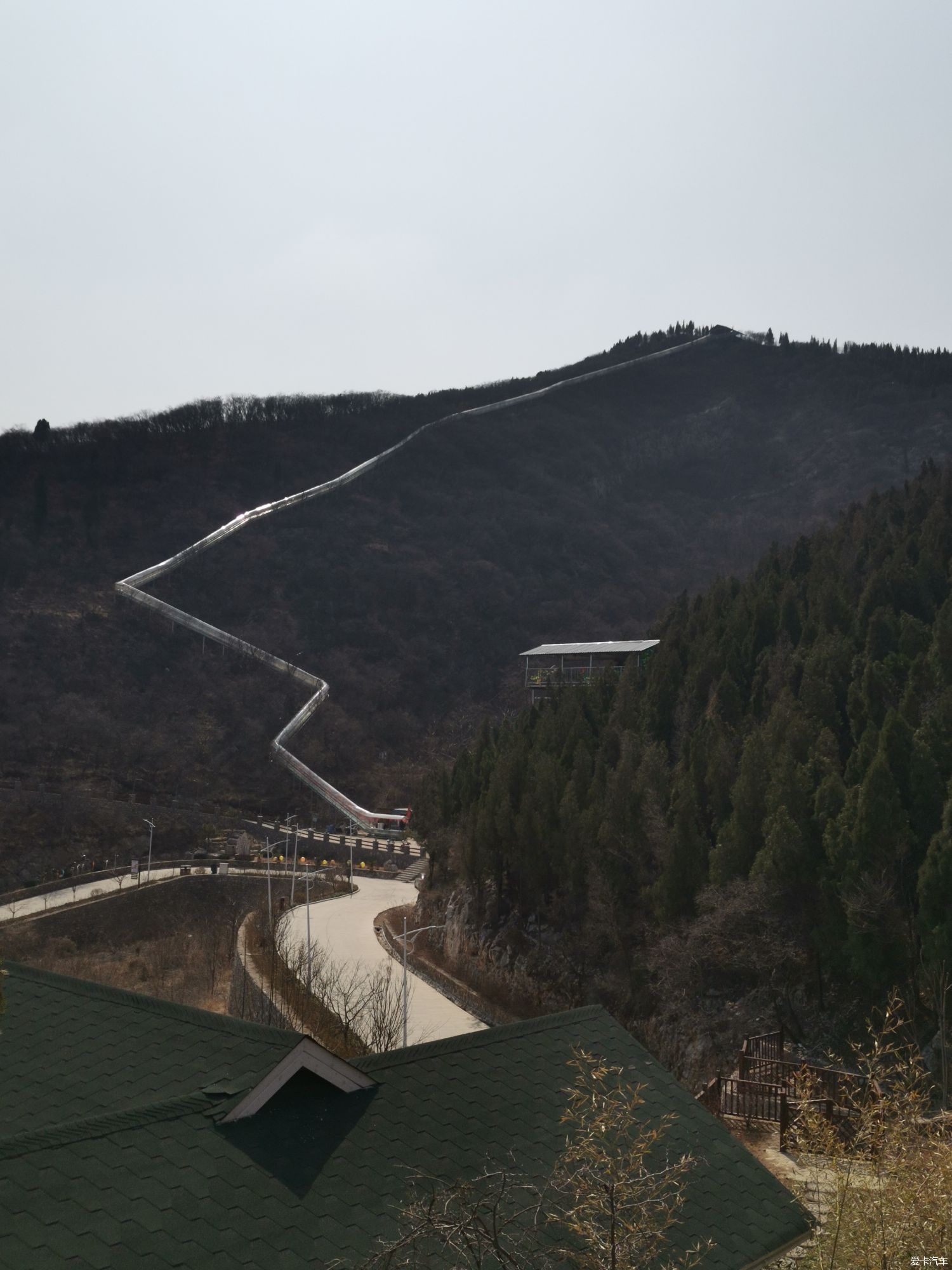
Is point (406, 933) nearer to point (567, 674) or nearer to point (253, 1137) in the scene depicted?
point (253, 1137)

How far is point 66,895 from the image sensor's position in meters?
44.9

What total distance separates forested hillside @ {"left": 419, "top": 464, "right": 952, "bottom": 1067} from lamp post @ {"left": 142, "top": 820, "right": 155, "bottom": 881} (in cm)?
1430

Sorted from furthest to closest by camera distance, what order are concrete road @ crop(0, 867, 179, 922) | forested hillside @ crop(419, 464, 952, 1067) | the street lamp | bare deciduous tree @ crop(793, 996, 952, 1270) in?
the street lamp, concrete road @ crop(0, 867, 179, 922), forested hillside @ crop(419, 464, 952, 1067), bare deciduous tree @ crop(793, 996, 952, 1270)

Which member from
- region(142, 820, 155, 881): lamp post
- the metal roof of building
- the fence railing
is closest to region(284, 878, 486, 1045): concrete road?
the fence railing

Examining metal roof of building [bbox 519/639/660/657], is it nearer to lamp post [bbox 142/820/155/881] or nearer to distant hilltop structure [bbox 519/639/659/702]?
distant hilltop structure [bbox 519/639/659/702]

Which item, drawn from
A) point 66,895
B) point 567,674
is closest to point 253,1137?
point 66,895

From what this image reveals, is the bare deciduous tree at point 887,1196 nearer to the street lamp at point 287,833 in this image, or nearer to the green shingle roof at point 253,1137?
the green shingle roof at point 253,1137

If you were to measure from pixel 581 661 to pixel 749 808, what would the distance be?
33.0 m

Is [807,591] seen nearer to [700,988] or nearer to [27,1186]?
[700,988]

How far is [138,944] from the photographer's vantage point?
42.1m

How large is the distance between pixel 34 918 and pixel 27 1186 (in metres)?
37.4

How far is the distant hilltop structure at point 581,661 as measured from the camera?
46.8 metres

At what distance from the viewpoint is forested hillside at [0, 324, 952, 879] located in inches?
2721

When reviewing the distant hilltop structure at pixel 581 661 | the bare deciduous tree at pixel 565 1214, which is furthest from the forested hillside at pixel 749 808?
the bare deciduous tree at pixel 565 1214
